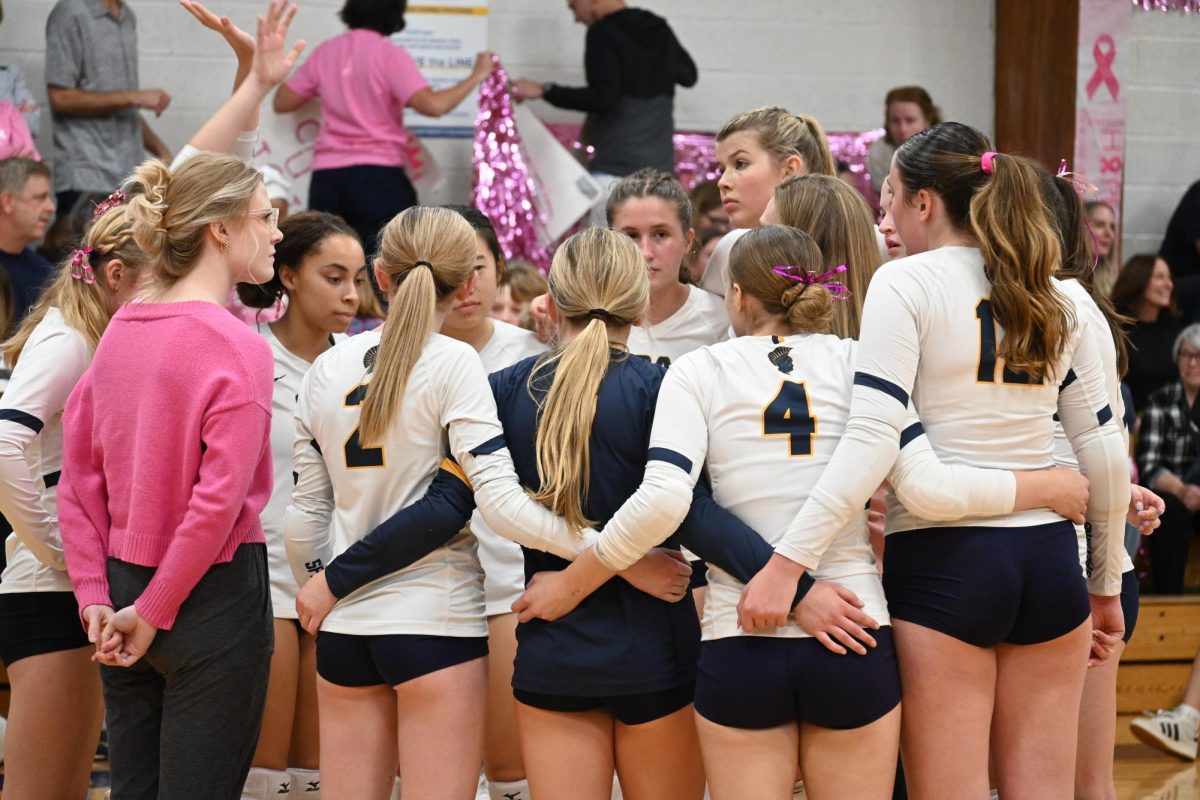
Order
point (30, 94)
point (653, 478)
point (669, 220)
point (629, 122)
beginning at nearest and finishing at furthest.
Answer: point (653, 478) < point (669, 220) < point (30, 94) < point (629, 122)

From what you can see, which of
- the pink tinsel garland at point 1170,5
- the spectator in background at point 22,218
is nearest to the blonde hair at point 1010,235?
the spectator in background at point 22,218

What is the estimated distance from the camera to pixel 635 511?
6.86 ft

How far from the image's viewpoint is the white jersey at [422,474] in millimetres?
2193

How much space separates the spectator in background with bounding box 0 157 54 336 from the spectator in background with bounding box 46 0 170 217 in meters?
0.54

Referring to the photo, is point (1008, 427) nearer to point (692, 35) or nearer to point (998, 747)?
point (998, 747)

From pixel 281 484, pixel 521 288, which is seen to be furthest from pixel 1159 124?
pixel 281 484

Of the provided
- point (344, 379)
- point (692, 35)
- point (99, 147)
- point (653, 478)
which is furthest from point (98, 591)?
point (692, 35)

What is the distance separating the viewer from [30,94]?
5.52 m

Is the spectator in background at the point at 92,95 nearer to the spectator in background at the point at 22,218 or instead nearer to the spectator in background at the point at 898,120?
the spectator in background at the point at 22,218

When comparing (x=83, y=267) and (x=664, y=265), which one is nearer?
(x=83, y=267)

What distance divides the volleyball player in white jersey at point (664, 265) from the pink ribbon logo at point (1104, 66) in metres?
4.38

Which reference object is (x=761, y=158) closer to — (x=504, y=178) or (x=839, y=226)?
(x=839, y=226)

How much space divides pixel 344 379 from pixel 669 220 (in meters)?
0.99

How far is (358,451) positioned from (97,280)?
30.2 inches
